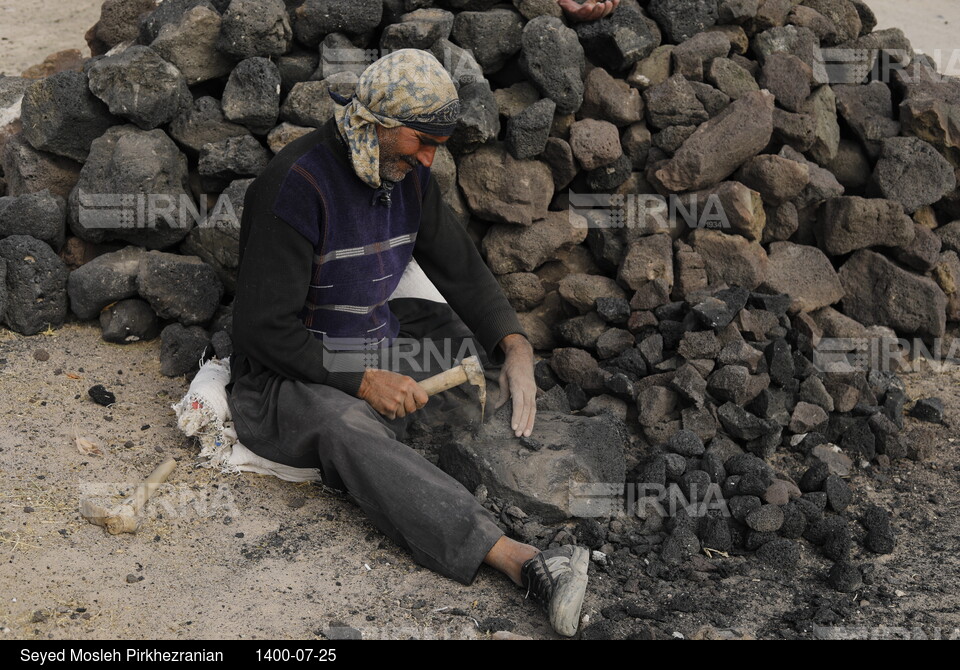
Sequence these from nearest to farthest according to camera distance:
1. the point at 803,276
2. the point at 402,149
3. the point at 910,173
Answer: the point at 402,149, the point at 803,276, the point at 910,173

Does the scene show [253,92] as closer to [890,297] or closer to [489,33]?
[489,33]

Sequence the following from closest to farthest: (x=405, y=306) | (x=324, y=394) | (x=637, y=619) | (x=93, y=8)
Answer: (x=637, y=619), (x=324, y=394), (x=405, y=306), (x=93, y=8)

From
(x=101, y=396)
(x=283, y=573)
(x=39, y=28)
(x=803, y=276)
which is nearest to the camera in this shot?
(x=283, y=573)

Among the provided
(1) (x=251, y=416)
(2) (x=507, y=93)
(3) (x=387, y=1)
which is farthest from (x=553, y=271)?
(1) (x=251, y=416)

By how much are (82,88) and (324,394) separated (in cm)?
243

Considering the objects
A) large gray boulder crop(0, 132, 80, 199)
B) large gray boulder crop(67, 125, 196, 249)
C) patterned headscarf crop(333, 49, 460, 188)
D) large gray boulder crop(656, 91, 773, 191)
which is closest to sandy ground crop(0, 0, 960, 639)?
large gray boulder crop(67, 125, 196, 249)

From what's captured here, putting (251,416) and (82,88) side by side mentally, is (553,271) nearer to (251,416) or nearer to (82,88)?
(251,416)

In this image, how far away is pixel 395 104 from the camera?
12.4ft

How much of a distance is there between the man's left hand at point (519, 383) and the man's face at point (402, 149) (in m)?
0.95

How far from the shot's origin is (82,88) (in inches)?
205

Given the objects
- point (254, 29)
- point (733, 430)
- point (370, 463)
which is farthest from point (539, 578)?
point (254, 29)

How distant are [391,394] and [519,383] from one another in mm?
626

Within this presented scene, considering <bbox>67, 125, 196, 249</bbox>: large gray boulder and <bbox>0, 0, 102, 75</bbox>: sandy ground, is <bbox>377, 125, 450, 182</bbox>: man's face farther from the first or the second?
<bbox>0, 0, 102, 75</bbox>: sandy ground

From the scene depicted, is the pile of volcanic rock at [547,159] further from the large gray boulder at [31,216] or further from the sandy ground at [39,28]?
the sandy ground at [39,28]
